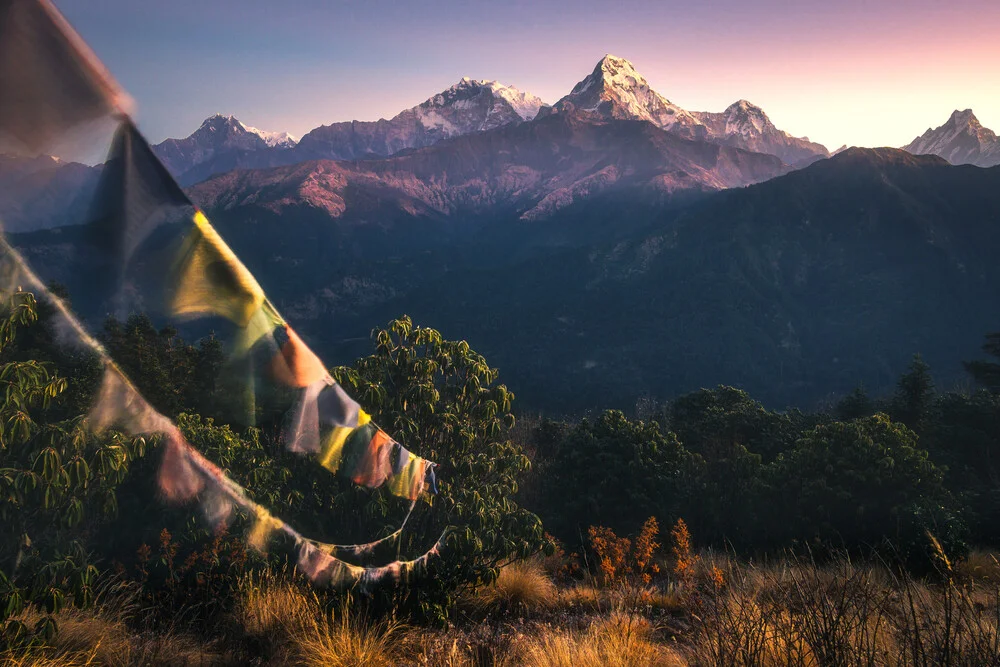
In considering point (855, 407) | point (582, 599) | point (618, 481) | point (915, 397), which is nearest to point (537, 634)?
point (582, 599)

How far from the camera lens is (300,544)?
141 inches

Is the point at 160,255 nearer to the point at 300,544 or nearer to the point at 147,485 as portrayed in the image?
the point at 300,544

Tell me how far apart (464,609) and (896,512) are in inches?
621

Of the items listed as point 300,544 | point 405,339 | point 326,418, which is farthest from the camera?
point 405,339

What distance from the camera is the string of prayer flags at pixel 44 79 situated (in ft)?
6.91

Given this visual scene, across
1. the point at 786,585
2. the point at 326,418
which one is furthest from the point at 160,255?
the point at 786,585

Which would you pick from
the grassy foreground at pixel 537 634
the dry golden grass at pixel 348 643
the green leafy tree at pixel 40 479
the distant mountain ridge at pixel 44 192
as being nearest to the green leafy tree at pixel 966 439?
the grassy foreground at pixel 537 634

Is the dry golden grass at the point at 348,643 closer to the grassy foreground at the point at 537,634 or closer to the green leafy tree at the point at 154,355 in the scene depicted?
the grassy foreground at the point at 537,634

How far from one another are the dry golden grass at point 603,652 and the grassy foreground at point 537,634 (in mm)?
13

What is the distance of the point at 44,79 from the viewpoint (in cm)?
224

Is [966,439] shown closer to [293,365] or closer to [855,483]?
[855,483]

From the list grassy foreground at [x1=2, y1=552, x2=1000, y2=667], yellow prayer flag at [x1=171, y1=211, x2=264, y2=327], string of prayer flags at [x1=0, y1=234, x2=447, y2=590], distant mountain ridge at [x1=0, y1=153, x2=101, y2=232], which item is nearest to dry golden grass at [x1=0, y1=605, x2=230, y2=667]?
grassy foreground at [x1=2, y1=552, x2=1000, y2=667]

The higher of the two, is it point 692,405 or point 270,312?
point 270,312

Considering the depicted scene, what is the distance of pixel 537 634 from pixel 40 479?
4.65m
